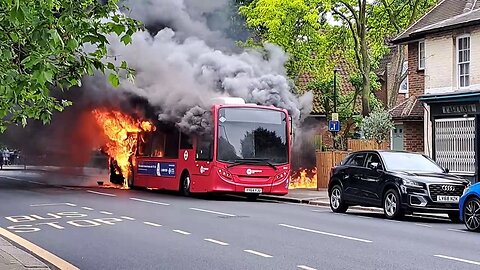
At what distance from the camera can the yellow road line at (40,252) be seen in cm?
1052

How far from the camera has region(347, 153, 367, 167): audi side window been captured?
63.5ft

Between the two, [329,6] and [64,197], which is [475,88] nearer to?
[329,6]

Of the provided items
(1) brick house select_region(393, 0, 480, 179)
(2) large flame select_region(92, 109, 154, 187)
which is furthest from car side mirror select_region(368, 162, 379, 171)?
(2) large flame select_region(92, 109, 154, 187)

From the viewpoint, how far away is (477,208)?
48.9 feet

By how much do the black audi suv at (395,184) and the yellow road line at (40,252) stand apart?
839 centimetres

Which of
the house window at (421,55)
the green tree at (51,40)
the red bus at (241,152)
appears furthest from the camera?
the house window at (421,55)

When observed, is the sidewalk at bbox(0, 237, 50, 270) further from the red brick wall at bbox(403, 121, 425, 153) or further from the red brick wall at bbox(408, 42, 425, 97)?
the red brick wall at bbox(403, 121, 425, 153)

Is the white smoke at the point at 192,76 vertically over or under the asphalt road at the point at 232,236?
over

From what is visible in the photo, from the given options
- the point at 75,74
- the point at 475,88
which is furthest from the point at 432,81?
the point at 75,74

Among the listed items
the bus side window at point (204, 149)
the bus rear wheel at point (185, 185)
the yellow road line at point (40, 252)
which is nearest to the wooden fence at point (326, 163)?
the bus rear wheel at point (185, 185)

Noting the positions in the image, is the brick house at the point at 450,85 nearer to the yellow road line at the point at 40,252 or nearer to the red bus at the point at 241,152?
the red bus at the point at 241,152

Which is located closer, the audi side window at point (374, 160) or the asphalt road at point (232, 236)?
the asphalt road at point (232, 236)

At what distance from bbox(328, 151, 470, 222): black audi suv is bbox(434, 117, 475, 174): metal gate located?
5.00 metres

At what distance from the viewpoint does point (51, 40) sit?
611cm
